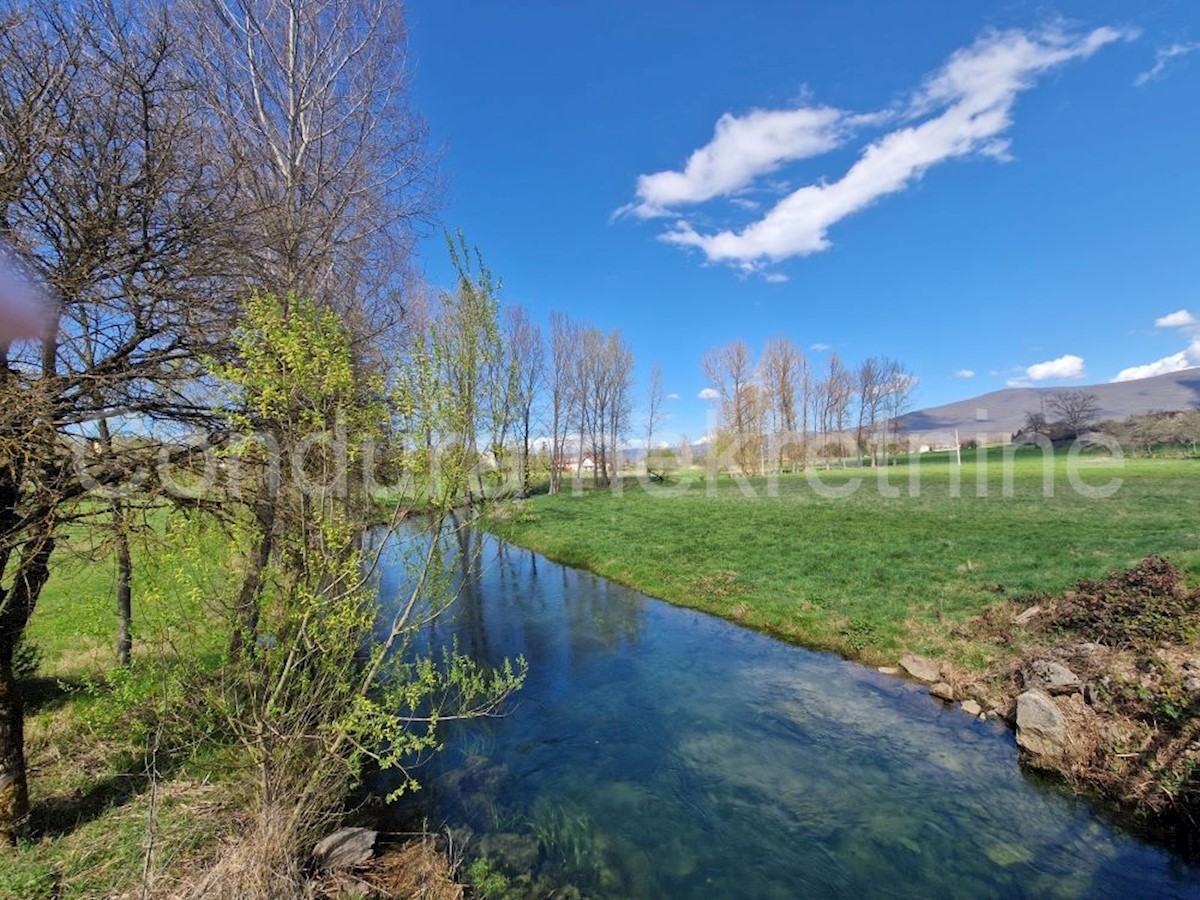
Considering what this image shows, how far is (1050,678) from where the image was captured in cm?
741

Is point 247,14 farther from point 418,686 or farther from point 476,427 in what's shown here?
point 418,686

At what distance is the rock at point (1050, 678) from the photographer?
23.5 ft

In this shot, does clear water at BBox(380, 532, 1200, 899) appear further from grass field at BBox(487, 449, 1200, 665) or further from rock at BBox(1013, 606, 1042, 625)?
rock at BBox(1013, 606, 1042, 625)

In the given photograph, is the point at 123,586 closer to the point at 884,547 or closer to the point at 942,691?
the point at 942,691

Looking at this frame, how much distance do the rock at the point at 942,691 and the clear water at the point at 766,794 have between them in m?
0.20

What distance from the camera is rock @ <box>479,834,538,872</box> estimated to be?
5270mm

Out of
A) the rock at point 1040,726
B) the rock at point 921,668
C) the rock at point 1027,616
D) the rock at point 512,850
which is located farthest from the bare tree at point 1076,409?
the rock at point 512,850

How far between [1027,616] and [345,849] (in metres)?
11.6

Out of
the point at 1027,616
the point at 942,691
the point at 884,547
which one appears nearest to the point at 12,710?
the point at 942,691

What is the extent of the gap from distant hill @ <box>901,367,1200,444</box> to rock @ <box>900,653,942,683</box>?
63823mm

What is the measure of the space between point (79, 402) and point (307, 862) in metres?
4.46

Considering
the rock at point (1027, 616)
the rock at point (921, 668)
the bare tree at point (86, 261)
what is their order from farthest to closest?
1. the rock at point (1027, 616)
2. the rock at point (921, 668)
3. the bare tree at point (86, 261)

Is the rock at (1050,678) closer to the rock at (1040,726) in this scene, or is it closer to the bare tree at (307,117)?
the rock at (1040,726)

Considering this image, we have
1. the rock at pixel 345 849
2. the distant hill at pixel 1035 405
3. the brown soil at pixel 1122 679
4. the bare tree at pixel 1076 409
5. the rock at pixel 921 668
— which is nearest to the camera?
the rock at pixel 345 849
